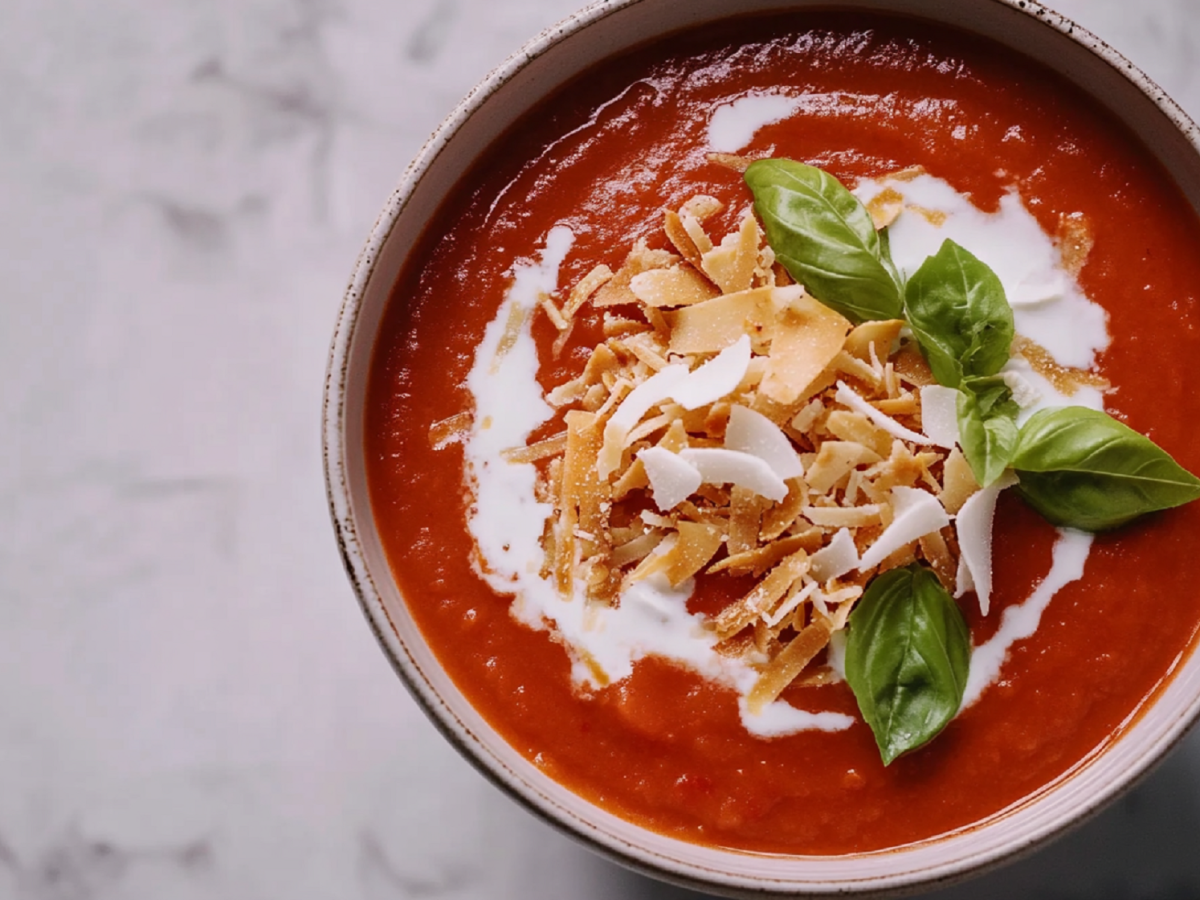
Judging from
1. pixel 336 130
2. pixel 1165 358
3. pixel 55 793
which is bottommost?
pixel 1165 358

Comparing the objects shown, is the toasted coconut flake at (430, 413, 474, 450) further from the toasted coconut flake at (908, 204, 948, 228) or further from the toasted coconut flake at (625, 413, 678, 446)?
the toasted coconut flake at (908, 204, 948, 228)

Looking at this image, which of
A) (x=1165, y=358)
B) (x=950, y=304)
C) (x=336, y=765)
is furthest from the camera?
(x=336, y=765)

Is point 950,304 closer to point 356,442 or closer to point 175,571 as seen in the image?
point 356,442

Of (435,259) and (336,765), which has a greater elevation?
(435,259)

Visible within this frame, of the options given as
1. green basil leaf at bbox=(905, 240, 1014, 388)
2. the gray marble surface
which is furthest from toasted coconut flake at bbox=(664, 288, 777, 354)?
the gray marble surface

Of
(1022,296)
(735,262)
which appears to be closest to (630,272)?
(735,262)

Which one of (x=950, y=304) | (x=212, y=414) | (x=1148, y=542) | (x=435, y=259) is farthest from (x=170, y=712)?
(x=1148, y=542)

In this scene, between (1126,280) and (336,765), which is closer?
(1126,280)
